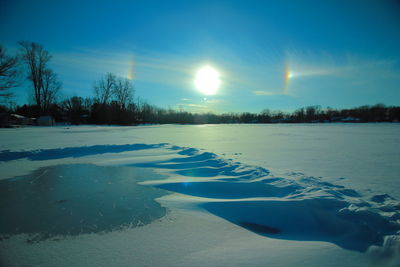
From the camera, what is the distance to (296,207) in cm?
262

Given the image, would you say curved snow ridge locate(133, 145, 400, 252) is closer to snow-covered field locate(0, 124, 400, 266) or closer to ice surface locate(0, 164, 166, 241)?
snow-covered field locate(0, 124, 400, 266)

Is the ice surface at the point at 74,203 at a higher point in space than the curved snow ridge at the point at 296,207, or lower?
lower

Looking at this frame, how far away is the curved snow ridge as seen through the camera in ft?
6.52

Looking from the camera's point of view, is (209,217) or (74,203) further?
(74,203)

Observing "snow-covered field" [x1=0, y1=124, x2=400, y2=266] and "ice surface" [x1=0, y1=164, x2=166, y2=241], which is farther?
"ice surface" [x1=0, y1=164, x2=166, y2=241]

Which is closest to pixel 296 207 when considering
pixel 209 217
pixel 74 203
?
pixel 209 217

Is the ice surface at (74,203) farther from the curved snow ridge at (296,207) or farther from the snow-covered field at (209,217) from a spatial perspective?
the curved snow ridge at (296,207)

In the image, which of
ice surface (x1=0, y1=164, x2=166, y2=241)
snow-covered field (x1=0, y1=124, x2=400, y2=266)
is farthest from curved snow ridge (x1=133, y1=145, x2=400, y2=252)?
ice surface (x1=0, y1=164, x2=166, y2=241)

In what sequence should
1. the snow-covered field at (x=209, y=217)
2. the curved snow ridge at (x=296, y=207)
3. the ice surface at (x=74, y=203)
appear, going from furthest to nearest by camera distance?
1. the ice surface at (x=74, y=203)
2. the curved snow ridge at (x=296, y=207)
3. the snow-covered field at (x=209, y=217)

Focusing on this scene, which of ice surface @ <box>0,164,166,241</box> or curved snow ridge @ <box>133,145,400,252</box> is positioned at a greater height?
curved snow ridge @ <box>133,145,400,252</box>

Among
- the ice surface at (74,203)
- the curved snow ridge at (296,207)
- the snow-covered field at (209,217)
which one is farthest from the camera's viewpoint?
the ice surface at (74,203)

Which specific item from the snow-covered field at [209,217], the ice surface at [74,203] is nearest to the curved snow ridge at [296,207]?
the snow-covered field at [209,217]

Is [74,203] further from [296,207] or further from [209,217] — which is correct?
[296,207]

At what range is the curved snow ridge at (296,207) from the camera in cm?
199
